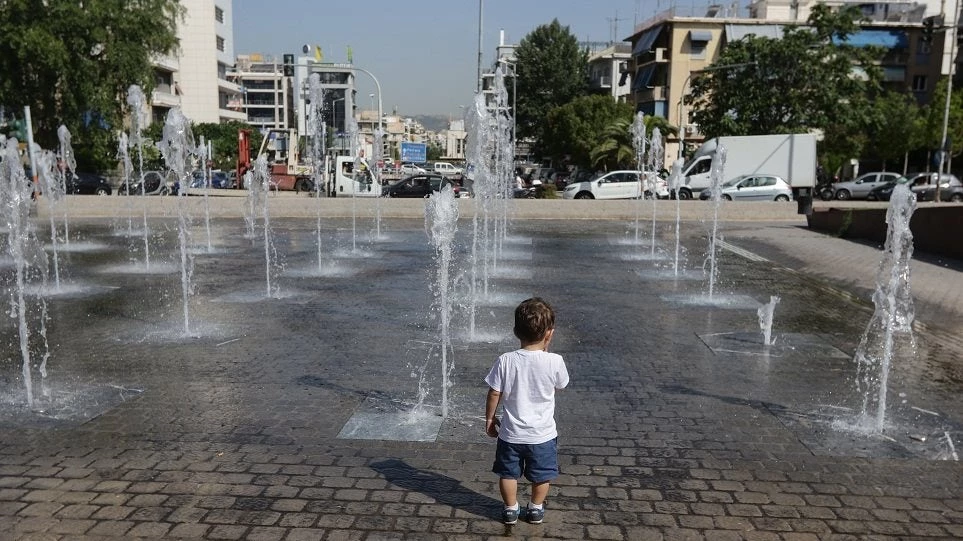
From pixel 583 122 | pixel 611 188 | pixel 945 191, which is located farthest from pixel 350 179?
pixel 945 191

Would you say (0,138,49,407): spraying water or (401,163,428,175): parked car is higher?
(401,163,428,175): parked car

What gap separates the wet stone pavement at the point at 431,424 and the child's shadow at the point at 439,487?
0.02 m

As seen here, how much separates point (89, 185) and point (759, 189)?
93.3 feet

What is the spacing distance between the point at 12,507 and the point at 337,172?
1147 inches

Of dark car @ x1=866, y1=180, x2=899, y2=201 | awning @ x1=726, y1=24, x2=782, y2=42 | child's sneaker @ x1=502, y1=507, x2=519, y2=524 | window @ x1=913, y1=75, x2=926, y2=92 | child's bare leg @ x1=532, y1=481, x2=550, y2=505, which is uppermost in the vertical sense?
awning @ x1=726, y1=24, x2=782, y2=42

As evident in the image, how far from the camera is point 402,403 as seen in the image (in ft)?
19.8

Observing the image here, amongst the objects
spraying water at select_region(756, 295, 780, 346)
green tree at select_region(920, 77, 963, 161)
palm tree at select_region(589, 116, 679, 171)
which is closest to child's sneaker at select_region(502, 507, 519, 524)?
spraying water at select_region(756, 295, 780, 346)

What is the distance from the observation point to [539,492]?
4004 millimetres

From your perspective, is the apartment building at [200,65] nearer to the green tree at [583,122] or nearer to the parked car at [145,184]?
the parked car at [145,184]

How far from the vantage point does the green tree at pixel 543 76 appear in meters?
61.8

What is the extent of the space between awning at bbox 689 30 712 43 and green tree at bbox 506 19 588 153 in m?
9.05

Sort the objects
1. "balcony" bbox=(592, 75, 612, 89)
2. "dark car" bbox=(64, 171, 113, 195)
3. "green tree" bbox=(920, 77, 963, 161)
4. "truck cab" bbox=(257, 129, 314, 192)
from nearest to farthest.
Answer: "dark car" bbox=(64, 171, 113, 195)
"truck cab" bbox=(257, 129, 314, 192)
"green tree" bbox=(920, 77, 963, 161)
"balcony" bbox=(592, 75, 612, 89)

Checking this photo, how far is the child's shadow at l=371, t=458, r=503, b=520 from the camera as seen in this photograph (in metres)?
4.26

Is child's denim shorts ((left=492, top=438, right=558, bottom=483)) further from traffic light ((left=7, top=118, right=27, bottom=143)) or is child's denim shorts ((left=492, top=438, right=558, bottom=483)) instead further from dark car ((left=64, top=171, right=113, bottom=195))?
dark car ((left=64, top=171, right=113, bottom=195))
